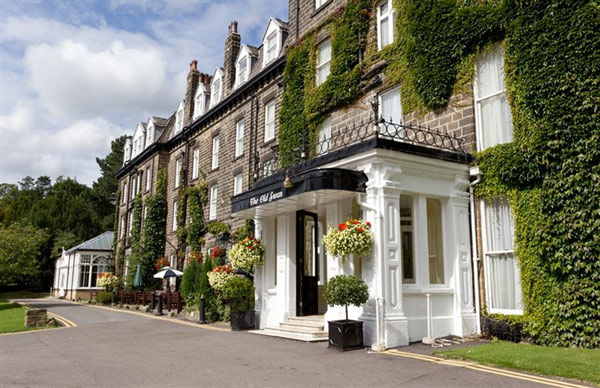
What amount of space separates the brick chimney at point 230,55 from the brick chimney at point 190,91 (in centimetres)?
511

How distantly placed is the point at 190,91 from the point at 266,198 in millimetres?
20868

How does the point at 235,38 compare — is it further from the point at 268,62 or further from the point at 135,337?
the point at 135,337

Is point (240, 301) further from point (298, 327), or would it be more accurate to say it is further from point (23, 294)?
point (23, 294)

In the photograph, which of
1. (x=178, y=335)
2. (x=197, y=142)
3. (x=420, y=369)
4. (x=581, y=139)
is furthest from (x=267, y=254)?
(x=197, y=142)

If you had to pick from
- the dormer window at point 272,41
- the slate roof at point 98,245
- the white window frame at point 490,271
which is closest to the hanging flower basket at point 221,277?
the white window frame at point 490,271

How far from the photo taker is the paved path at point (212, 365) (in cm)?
727

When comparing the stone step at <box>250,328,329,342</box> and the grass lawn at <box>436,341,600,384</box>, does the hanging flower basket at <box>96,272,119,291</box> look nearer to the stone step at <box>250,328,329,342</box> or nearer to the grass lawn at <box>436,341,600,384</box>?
the stone step at <box>250,328,329,342</box>

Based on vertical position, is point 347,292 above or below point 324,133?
below

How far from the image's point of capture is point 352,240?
10.1 m

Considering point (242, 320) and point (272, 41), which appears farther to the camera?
point (272, 41)

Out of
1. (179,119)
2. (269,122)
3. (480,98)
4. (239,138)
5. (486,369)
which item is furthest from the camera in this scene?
(179,119)

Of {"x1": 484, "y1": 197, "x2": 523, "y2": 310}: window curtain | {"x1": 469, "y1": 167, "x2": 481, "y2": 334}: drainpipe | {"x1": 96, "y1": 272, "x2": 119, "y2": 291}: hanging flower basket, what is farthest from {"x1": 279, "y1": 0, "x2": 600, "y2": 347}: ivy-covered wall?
{"x1": 96, "y1": 272, "x2": 119, "y2": 291}: hanging flower basket

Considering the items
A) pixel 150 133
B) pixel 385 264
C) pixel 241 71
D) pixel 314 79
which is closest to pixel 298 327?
pixel 385 264

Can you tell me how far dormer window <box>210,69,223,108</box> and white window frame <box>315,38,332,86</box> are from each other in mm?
10245
